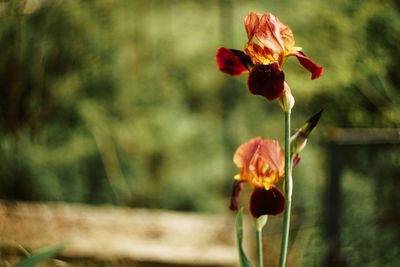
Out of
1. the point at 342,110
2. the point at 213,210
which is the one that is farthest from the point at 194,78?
the point at 342,110

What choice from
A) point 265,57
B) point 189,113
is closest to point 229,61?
point 265,57

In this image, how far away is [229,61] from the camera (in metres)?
0.32

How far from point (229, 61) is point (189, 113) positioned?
1932mm

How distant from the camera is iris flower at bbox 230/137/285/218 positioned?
0.29m

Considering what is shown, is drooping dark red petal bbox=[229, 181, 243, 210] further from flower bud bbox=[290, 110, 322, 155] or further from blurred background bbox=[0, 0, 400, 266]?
blurred background bbox=[0, 0, 400, 266]

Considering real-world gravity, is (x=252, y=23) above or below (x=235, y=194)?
above

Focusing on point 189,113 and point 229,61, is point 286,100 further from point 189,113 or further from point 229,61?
point 189,113

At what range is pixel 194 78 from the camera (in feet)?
8.07

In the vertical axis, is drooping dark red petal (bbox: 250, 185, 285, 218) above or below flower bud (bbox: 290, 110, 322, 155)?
below

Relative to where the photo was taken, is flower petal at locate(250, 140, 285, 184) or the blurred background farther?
the blurred background

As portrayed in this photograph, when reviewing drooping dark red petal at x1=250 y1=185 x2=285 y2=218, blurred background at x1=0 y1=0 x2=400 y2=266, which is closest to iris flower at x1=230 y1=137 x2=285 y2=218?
drooping dark red petal at x1=250 y1=185 x2=285 y2=218

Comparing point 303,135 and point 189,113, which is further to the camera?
point 189,113

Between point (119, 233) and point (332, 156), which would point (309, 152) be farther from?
point (119, 233)

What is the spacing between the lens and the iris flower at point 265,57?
275 mm
